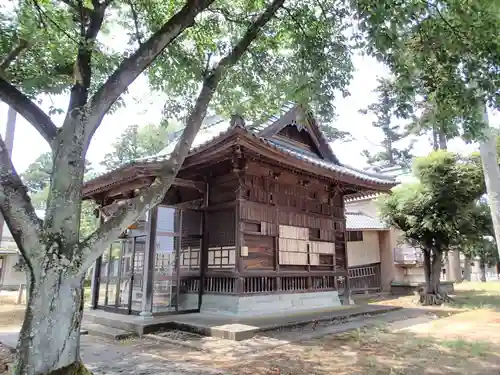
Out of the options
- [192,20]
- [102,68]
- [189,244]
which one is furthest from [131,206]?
[189,244]

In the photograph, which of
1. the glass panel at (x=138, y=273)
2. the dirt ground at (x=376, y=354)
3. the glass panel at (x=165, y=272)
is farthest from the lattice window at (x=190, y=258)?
the dirt ground at (x=376, y=354)

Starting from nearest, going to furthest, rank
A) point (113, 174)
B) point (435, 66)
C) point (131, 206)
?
point (131, 206) < point (435, 66) < point (113, 174)

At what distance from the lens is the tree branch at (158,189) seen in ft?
12.2

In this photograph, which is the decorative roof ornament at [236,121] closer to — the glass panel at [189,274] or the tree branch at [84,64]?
the tree branch at [84,64]

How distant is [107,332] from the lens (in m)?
7.41

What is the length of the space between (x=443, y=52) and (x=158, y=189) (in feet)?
14.8

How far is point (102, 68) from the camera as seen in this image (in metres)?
6.39

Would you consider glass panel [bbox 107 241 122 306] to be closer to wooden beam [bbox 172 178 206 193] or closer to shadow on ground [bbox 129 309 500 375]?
wooden beam [bbox 172 178 206 193]

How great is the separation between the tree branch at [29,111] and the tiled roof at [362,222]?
48.8 feet

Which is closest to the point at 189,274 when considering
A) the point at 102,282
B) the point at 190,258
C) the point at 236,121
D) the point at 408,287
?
the point at 190,258

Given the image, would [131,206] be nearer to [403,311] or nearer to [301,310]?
[301,310]

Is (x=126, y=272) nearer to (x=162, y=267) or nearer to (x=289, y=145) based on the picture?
(x=162, y=267)

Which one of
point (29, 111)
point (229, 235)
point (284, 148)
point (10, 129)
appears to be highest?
point (10, 129)

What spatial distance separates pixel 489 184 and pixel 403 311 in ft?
14.1
